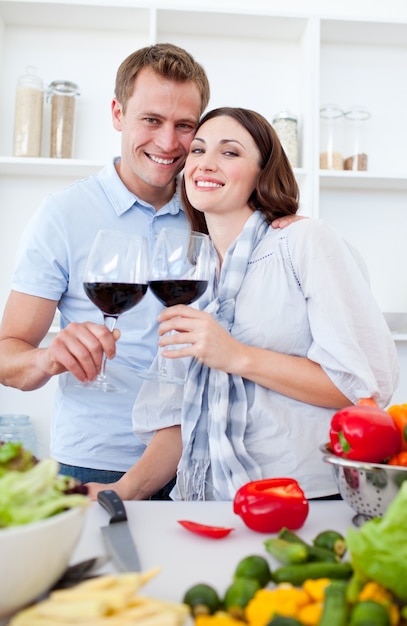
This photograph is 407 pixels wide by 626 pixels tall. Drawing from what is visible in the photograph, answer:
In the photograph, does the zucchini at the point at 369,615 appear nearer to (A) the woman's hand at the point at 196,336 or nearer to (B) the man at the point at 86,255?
(A) the woman's hand at the point at 196,336

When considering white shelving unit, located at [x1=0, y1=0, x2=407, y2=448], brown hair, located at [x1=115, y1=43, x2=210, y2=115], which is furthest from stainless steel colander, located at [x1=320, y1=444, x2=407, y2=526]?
white shelving unit, located at [x1=0, y1=0, x2=407, y2=448]

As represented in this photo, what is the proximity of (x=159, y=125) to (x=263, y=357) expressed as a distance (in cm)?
81

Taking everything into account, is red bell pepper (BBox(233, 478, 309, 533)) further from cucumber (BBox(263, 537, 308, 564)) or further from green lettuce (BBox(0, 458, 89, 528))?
Answer: green lettuce (BBox(0, 458, 89, 528))

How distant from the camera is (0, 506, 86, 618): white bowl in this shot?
51 centimetres

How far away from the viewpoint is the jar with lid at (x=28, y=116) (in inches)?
103

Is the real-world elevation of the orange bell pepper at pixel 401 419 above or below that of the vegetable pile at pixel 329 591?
above

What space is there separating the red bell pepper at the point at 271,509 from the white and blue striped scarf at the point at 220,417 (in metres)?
0.33

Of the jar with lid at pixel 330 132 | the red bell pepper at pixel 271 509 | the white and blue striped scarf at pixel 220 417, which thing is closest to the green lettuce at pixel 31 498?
the red bell pepper at pixel 271 509

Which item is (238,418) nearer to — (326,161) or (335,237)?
(335,237)

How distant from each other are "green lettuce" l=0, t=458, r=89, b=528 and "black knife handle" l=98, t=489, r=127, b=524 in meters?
0.28

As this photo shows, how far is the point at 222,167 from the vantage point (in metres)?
1.48

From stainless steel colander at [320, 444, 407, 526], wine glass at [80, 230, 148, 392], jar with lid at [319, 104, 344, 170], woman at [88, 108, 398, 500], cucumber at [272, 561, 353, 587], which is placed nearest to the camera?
cucumber at [272, 561, 353, 587]

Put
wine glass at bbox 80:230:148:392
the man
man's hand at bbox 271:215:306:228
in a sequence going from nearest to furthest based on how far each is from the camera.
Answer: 1. wine glass at bbox 80:230:148:392
2. man's hand at bbox 271:215:306:228
3. the man

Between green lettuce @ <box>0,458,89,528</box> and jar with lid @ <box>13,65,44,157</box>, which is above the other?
jar with lid @ <box>13,65,44,157</box>
